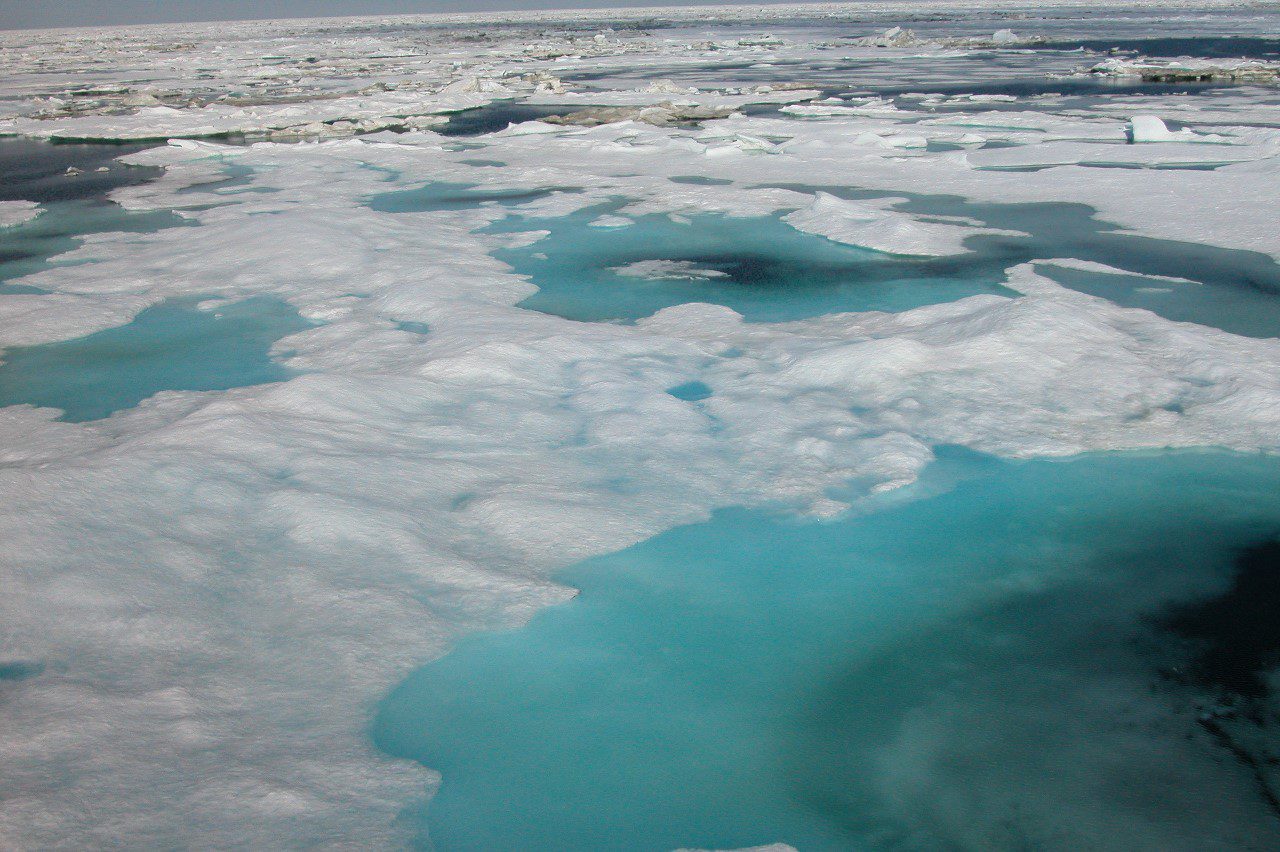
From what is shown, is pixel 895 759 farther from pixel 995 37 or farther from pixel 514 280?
pixel 995 37

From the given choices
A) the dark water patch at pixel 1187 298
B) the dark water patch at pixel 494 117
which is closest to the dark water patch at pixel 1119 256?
the dark water patch at pixel 1187 298

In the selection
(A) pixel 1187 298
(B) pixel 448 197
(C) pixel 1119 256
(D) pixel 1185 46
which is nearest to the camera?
(A) pixel 1187 298

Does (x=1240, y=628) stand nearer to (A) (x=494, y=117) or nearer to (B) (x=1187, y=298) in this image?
(B) (x=1187, y=298)

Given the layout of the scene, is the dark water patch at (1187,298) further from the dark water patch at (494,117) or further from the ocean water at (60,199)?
the dark water patch at (494,117)

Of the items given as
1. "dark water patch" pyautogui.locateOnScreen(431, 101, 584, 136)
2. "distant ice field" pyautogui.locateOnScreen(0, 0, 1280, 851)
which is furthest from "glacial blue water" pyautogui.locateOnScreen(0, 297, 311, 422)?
"dark water patch" pyautogui.locateOnScreen(431, 101, 584, 136)

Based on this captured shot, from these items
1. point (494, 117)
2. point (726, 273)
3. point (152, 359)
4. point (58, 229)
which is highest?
point (494, 117)

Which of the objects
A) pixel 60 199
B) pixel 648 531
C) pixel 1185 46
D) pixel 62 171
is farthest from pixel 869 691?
pixel 1185 46
